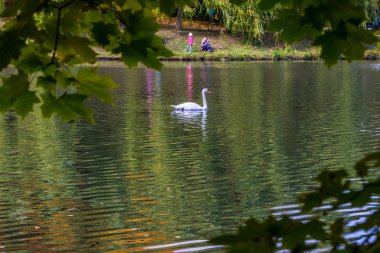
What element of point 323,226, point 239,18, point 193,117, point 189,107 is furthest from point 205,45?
point 323,226

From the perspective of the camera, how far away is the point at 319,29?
225 cm

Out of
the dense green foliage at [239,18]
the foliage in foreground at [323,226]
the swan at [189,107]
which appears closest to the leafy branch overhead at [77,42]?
the foliage in foreground at [323,226]

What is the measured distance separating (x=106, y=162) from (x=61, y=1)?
35.8 ft

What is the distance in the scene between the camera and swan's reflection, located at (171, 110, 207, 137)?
61.0 ft

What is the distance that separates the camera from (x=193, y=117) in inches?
770

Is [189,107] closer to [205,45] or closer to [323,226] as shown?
[323,226]

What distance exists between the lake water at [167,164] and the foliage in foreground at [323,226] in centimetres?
150

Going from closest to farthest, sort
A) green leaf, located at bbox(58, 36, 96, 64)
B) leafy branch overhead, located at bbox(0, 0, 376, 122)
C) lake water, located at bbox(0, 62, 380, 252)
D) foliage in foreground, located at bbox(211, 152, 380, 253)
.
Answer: foliage in foreground, located at bbox(211, 152, 380, 253) < leafy branch overhead, located at bbox(0, 0, 376, 122) < green leaf, located at bbox(58, 36, 96, 64) < lake water, located at bbox(0, 62, 380, 252)

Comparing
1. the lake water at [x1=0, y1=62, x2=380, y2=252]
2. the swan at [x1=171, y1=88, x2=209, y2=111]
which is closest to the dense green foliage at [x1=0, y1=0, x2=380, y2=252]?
the lake water at [x1=0, y1=62, x2=380, y2=252]

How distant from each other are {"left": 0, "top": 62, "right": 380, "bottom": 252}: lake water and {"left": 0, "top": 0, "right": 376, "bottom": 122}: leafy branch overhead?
2.38 feet

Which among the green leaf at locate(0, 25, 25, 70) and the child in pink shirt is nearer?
the green leaf at locate(0, 25, 25, 70)

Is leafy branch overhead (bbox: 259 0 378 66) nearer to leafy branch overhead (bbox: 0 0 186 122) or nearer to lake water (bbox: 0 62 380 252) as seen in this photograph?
leafy branch overhead (bbox: 0 0 186 122)

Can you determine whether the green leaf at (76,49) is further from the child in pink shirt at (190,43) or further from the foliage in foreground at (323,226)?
the child in pink shirt at (190,43)

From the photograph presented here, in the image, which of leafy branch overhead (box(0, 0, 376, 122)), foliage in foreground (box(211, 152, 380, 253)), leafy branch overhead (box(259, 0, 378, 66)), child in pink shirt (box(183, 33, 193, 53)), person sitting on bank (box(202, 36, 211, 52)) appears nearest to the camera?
foliage in foreground (box(211, 152, 380, 253))
